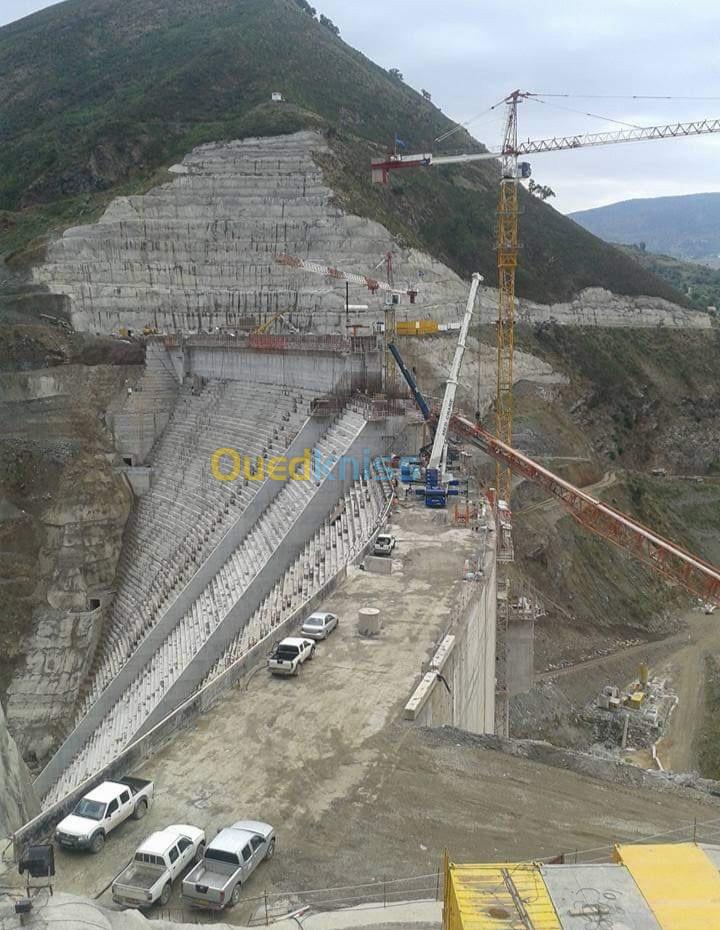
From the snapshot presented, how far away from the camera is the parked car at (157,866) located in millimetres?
10617

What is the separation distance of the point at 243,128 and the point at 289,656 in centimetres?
A: 6884

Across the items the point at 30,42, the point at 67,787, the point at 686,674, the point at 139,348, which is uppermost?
the point at 30,42

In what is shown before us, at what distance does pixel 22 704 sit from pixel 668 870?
37.6 metres

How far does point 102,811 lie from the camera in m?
12.2

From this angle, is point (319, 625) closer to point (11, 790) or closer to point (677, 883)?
point (11, 790)

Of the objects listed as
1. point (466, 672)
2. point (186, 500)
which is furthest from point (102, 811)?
point (186, 500)

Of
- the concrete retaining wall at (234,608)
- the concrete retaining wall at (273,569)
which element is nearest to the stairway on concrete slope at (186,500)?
the concrete retaining wall at (234,608)

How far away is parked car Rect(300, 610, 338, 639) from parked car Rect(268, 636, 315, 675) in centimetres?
103

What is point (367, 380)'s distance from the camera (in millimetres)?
44938

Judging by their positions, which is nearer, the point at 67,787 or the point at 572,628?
the point at 67,787

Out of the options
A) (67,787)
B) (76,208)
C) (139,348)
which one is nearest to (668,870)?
(67,787)

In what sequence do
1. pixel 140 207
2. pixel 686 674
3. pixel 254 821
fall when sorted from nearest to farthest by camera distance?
pixel 254 821 → pixel 686 674 → pixel 140 207

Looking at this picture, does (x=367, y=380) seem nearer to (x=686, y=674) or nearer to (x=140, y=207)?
(x=686, y=674)

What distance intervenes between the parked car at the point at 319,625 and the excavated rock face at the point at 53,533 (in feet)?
76.4
